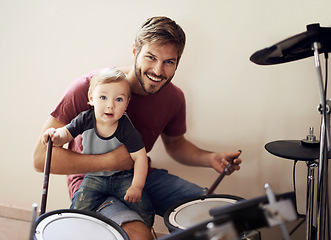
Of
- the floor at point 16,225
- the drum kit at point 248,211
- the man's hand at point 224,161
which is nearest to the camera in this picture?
the drum kit at point 248,211

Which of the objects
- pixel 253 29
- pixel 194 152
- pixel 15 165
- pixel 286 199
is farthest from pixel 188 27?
pixel 15 165

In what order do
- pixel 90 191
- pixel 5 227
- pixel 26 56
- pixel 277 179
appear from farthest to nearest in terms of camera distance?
pixel 5 227 → pixel 26 56 → pixel 277 179 → pixel 90 191

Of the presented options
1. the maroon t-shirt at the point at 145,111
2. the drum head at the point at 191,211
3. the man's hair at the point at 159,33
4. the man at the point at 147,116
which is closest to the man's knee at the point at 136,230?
the man at the point at 147,116

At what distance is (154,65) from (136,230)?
2.07ft

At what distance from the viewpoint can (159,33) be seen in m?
1.43

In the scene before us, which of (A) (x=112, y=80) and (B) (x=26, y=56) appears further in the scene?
(B) (x=26, y=56)

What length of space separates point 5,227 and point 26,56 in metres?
0.99

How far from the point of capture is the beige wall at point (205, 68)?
167 cm

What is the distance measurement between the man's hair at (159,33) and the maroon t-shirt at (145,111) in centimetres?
24

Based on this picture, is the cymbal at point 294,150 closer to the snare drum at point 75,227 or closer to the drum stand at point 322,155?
the drum stand at point 322,155

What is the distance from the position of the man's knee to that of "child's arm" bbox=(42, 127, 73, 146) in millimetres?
380

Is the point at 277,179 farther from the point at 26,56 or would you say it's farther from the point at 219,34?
the point at 26,56

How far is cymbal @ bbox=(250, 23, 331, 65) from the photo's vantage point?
1175 mm

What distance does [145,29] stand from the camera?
4.77 feet
